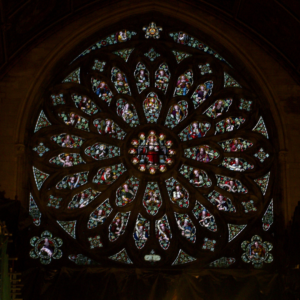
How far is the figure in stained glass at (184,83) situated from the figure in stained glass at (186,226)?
2.30 metres

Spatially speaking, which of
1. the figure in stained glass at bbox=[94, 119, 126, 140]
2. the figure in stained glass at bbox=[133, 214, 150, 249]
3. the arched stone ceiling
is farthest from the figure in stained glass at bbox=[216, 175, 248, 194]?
the arched stone ceiling

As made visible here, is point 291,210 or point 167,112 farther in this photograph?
point 167,112

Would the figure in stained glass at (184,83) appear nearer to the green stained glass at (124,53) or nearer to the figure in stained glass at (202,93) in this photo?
the figure in stained glass at (202,93)

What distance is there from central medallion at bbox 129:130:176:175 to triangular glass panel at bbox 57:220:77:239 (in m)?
1.49

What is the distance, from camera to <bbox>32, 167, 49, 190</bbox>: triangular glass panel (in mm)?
14484

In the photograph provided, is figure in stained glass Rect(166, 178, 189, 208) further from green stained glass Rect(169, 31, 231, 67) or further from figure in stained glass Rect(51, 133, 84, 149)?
green stained glass Rect(169, 31, 231, 67)

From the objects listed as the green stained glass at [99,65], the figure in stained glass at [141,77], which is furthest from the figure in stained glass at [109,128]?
the green stained glass at [99,65]

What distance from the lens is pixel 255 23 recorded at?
1522cm

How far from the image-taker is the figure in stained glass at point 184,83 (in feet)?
50.6

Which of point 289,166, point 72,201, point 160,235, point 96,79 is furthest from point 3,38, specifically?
point 289,166

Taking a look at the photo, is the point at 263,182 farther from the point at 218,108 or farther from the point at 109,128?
the point at 109,128

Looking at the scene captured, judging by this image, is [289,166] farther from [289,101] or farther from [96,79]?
[96,79]

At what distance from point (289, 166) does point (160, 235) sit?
2.42 metres

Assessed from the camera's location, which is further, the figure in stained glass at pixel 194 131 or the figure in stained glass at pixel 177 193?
the figure in stained glass at pixel 194 131
